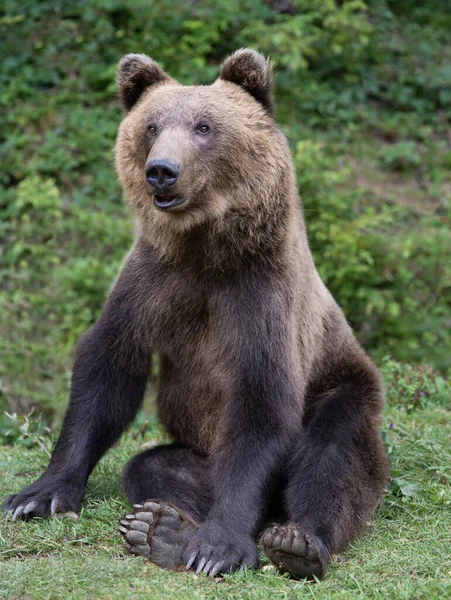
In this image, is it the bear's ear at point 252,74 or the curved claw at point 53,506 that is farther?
the bear's ear at point 252,74

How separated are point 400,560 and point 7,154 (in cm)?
881

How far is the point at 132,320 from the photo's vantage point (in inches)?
223

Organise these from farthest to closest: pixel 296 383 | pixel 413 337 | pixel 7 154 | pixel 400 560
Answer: pixel 7 154 < pixel 413 337 < pixel 296 383 < pixel 400 560

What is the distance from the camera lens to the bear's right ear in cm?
586

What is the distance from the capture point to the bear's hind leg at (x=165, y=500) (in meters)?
4.94

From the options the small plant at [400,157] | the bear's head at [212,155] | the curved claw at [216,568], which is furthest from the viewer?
the small plant at [400,157]

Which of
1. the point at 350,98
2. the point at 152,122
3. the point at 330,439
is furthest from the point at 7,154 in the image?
the point at 330,439

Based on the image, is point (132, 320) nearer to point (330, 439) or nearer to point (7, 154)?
point (330, 439)

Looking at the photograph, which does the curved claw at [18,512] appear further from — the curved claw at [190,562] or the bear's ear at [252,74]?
the bear's ear at [252,74]

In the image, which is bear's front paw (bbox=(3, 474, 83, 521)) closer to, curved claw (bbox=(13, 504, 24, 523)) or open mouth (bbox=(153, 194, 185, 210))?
curved claw (bbox=(13, 504, 24, 523))

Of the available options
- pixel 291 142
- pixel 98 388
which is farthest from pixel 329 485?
pixel 291 142

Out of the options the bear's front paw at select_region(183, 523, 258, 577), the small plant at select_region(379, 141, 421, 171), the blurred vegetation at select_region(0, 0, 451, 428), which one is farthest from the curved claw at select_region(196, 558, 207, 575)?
the small plant at select_region(379, 141, 421, 171)

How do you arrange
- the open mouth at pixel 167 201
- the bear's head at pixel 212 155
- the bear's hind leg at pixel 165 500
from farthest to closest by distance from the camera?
the bear's head at pixel 212 155 → the open mouth at pixel 167 201 → the bear's hind leg at pixel 165 500

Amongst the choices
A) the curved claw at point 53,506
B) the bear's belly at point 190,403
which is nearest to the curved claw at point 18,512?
the curved claw at point 53,506
